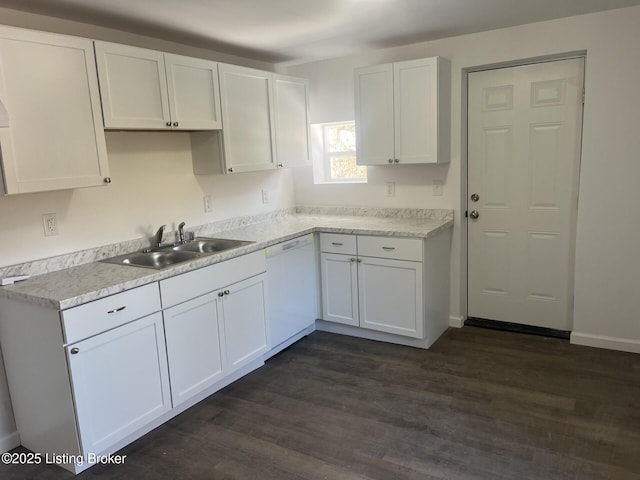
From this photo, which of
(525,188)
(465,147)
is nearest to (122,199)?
(465,147)

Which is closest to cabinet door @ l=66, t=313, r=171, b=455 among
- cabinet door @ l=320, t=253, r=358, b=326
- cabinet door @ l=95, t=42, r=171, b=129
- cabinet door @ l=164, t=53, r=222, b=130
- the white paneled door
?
cabinet door @ l=95, t=42, r=171, b=129

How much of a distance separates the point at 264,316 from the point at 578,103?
107 inches

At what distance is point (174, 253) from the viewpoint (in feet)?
10.4

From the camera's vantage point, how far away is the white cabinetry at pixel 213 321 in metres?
2.68

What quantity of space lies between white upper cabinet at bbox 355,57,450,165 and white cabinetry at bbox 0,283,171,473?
2108mm

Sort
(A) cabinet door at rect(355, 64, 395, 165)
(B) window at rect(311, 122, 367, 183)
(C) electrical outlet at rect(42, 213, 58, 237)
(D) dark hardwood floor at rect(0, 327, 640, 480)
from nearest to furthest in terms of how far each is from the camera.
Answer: (D) dark hardwood floor at rect(0, 327, 640, 480) → (C) electrical outlet at rect(42, 213, 58, 237) → (A) cabinet door at rect(355, 64, 395, 165) → (B) window at rect(311, 122, 367, 183)

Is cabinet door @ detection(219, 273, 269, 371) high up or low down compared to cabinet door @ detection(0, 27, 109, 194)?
down

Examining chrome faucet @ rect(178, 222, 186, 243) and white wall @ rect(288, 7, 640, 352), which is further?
chrome faucet @ rect(178, 222, 186, 243)

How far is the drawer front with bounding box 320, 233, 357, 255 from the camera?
12.1ft

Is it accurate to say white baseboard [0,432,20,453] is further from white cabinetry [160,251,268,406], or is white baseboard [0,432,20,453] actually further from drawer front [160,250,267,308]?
drawer front [160,250,267,308]

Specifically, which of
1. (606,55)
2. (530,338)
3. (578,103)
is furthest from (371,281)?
(606,55)

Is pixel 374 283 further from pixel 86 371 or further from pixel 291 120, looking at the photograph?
pixel 86 371

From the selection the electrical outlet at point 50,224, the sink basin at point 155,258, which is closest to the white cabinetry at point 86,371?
the electrical outlet at point 50,224

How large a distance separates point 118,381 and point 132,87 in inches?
64.3
